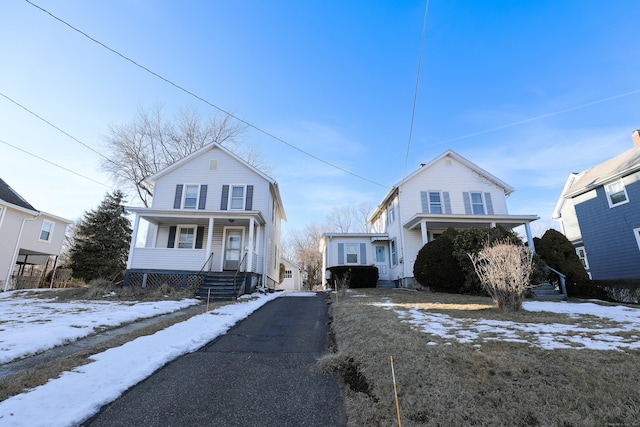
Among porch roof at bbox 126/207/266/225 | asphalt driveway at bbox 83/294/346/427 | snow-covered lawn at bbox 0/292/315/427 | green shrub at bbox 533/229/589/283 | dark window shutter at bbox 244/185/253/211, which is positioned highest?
dark window shutter at bbox 244/185/253/211

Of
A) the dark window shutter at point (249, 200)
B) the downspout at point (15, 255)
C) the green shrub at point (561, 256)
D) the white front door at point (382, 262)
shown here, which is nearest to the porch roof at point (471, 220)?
the green shrub at point (561, 256)

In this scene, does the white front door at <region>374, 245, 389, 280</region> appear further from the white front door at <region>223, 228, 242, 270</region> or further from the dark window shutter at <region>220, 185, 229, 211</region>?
the dark window shutter at <region>220, 185, 229, 211</region>

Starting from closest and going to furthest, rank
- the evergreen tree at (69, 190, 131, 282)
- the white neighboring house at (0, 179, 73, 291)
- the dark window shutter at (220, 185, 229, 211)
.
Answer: the dark window shutter at (220, 185, 229, 211) → the white neighboring house at (0, 179, 73, 291) → the evergreen tree at (69, 190, 131, 282)

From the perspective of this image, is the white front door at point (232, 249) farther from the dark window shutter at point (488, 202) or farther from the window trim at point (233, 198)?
the dark window shutter at point (488, 202)

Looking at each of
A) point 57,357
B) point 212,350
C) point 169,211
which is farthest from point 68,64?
point 212,350

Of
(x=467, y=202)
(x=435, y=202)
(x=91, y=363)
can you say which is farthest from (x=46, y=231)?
(x=467, y=202)

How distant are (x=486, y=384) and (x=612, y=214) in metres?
18.5

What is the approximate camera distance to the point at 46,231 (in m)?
20.7

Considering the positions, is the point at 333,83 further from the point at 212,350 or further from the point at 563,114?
the point at 212,350

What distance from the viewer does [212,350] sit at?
4.87m

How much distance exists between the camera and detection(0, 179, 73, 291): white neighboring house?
17438mm

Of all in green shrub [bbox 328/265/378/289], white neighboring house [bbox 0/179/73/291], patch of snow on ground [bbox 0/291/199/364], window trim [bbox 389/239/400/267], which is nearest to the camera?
patch of snow on ground [bbox 0/291/199/364]

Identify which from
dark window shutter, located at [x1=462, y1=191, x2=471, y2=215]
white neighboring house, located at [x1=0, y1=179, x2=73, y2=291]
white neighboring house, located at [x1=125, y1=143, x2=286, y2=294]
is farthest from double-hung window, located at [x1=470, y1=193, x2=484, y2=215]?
white neighboring house, located at [x1=0, y1=179, x2=73, y2=291]

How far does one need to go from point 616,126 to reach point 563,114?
4.40m
